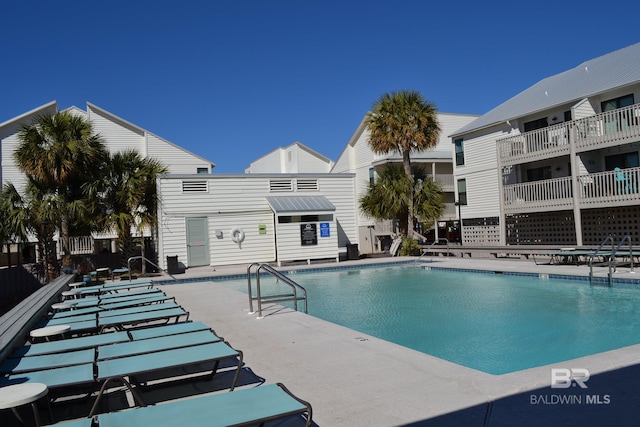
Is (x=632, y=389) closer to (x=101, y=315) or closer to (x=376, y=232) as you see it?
(x=101, y=315)

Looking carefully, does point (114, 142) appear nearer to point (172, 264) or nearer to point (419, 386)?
point (172, 264)

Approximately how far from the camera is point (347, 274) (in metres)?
19.0

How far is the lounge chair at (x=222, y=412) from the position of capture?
3.17 metres

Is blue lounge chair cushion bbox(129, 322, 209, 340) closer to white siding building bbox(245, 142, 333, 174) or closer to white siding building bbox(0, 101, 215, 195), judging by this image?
white siding building bbox(0, 101, 215, 195)

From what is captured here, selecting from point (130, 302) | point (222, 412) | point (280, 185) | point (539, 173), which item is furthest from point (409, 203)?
point (222, 412)

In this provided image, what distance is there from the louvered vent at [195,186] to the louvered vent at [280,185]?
3.00m

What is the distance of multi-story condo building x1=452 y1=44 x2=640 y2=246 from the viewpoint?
19.2m

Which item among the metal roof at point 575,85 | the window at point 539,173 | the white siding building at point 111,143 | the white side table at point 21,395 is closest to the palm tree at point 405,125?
the metal roof at point 575,85

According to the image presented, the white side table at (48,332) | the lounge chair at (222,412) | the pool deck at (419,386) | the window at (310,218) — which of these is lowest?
the pool deck at (419,386)

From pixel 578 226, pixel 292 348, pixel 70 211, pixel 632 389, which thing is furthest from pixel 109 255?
pixel 632 389

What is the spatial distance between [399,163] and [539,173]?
1104cm

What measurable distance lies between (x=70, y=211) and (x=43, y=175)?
148 cm

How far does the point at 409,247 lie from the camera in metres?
23.7

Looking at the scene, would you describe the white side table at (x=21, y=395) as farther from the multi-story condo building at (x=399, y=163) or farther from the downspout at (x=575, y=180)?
the multi-story condo building at (x=399, y=163)
